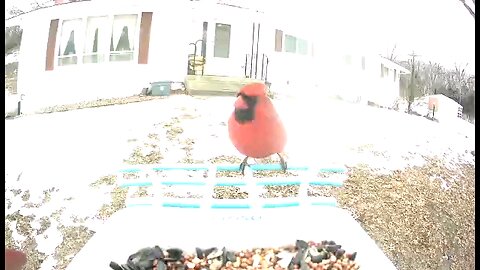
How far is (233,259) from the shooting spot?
4.38 ft

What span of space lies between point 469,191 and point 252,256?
50cm

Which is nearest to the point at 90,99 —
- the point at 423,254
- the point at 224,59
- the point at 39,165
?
the point at 39,165

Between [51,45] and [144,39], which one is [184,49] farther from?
[51,45]

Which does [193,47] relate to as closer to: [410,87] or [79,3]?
[79,3]

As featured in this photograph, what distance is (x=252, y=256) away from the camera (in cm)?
134

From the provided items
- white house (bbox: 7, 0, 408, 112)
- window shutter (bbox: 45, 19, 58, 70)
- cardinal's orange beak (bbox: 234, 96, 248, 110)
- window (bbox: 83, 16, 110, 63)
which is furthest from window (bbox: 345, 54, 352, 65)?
window shutter (bbox: 45, 19, 58, 70)

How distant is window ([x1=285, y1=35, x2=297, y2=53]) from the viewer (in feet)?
4.48

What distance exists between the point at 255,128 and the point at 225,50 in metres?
0.16

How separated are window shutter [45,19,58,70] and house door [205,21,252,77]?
301 millimetres

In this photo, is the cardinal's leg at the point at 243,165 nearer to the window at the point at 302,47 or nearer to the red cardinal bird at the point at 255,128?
the red cardinal bird at the point at 255,128

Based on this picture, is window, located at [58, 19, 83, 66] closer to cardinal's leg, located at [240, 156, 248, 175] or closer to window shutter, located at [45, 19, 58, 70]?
window shutter, located at [45, 19, 58, 70]

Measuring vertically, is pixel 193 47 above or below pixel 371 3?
below

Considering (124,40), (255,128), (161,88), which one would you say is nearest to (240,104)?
(255,128)

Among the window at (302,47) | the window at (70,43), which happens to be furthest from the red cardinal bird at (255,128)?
the window at (70,43)
